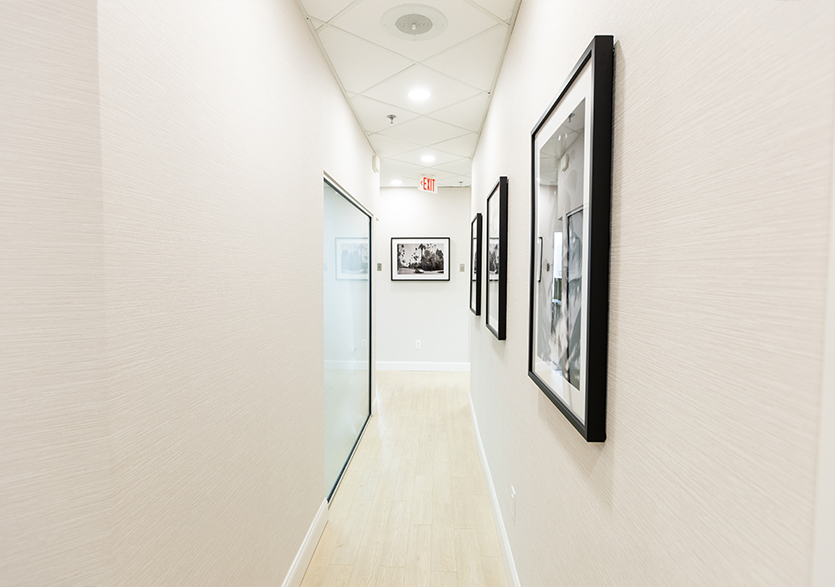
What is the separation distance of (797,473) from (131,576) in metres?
1.07

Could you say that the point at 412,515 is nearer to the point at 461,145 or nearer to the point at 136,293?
the point at 136,293

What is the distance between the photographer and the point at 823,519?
1.15 feet

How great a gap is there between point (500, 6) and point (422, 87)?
2.99 ft

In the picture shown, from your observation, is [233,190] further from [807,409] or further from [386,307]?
[386,307]

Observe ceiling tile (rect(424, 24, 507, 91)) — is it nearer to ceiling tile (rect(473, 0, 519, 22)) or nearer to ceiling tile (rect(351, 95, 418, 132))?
ceiling tile (rect(473, 0, 519, 22))

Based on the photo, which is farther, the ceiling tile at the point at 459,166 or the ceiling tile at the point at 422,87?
the ceiling tile at the point at 459,166

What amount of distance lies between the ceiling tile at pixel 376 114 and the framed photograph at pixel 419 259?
2.55 meters

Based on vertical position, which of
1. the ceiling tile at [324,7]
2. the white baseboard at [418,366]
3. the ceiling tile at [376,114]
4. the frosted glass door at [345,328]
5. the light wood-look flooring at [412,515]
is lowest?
the light wood-look flooring at [412,515]

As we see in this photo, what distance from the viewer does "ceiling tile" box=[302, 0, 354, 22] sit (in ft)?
5.90

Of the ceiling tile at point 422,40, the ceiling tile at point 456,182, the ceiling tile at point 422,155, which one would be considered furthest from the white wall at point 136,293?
the ceiling tile at point 456,182

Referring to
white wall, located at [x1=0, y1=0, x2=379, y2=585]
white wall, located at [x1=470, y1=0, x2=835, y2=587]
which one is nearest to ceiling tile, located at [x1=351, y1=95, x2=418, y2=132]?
white wall, located at [x1=0, y1=0, x2=379, y2=585]

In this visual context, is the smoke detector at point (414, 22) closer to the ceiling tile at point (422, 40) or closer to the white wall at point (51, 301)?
the ceiling tile at point (422, 40)

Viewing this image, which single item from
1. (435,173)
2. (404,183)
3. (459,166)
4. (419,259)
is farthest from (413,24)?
(419,259)

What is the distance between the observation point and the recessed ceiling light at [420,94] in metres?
2.74
